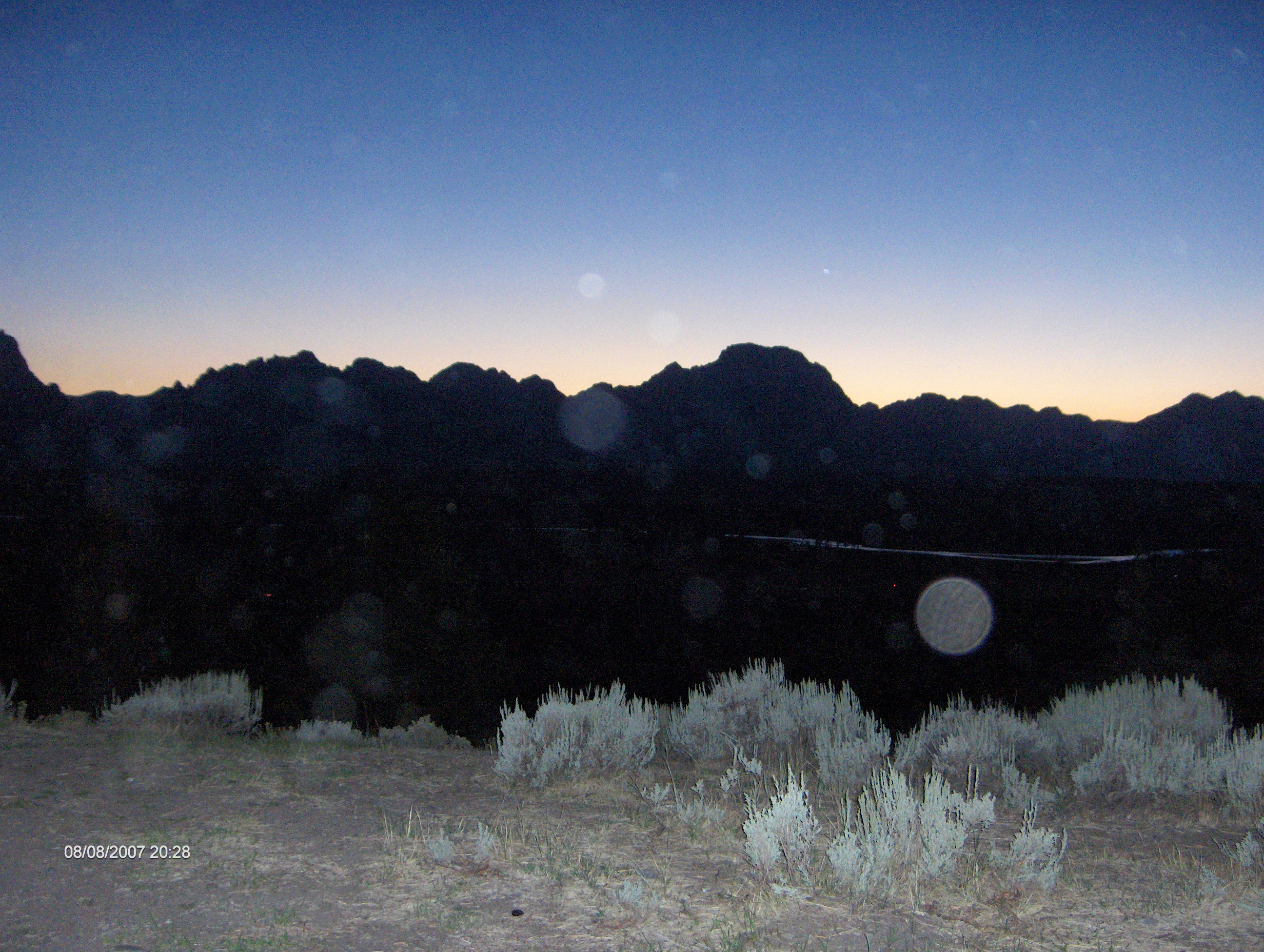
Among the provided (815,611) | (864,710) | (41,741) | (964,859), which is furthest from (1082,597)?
(41,741)

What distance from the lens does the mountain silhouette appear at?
9269 cm

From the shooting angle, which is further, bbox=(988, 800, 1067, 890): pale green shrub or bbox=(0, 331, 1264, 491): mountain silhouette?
bbox=(0, 331, 1264, 491): mountain silhouette

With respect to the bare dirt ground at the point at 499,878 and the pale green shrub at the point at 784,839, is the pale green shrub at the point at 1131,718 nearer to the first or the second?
the bare dirt ground at the point at 499,878

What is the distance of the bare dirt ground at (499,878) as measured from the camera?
12.9ft

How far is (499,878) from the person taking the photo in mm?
4582

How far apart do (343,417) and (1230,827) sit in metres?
109

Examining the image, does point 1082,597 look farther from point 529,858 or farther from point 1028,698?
point 529,858

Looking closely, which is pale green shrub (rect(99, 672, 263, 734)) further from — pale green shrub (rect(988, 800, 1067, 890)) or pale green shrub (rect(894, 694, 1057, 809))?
pale green shrub (rect(988, 800, 1067, 890))

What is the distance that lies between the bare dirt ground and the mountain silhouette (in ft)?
239

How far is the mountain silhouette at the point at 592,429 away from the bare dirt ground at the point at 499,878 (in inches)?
2872

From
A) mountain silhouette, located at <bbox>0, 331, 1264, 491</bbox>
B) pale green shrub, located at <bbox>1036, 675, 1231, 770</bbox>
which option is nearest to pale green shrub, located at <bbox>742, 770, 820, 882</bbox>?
pale green shrub, located at <bbox>1036, 675, 1231, 770</bbox>

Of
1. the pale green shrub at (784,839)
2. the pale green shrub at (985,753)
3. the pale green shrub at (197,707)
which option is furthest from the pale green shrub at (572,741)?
the pale green shrub at (197,707)

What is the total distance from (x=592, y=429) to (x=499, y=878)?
11342 centimetres

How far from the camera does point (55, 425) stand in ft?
294
